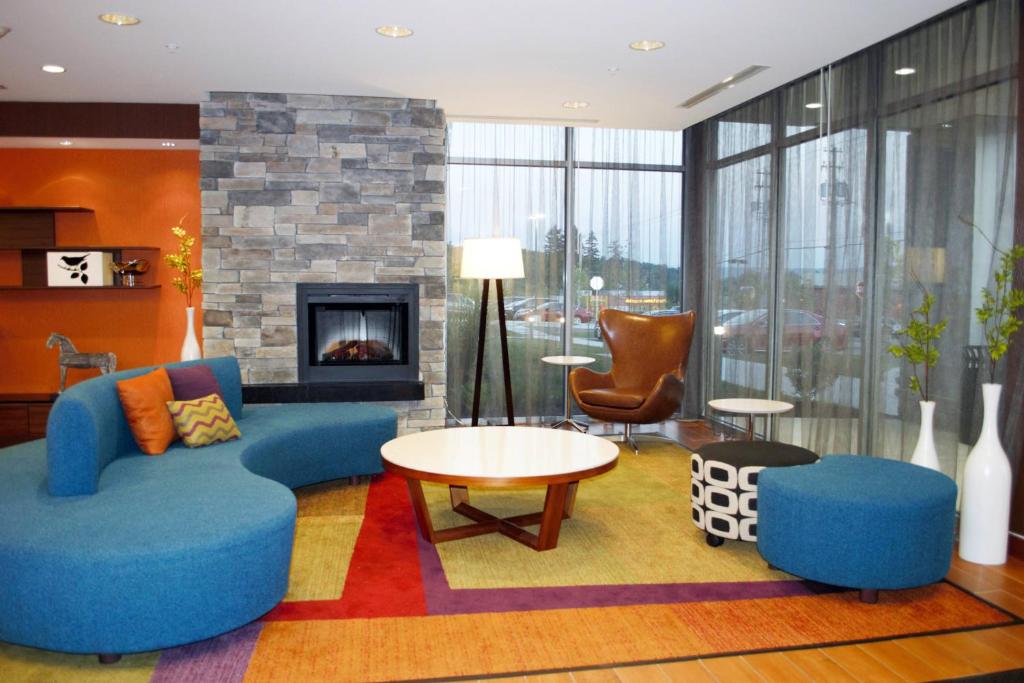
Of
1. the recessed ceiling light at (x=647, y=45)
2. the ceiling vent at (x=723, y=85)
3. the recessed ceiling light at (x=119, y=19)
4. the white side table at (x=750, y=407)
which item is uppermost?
the recessed ceiling light at (x=119, y=19)

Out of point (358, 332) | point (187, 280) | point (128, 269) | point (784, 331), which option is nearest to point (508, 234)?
point (358, 332)

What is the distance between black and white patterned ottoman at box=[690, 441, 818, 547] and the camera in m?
3.62

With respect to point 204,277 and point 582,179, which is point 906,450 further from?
point 204,277

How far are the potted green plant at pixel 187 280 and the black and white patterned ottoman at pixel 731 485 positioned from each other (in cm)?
360

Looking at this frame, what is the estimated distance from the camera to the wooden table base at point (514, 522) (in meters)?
3.65

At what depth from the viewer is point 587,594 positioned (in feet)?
10.5

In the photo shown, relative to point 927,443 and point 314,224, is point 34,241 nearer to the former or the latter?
point 314,224

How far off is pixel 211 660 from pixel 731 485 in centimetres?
224

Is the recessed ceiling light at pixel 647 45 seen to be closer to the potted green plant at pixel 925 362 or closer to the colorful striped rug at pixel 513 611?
the potted green plant at pixel 925 362

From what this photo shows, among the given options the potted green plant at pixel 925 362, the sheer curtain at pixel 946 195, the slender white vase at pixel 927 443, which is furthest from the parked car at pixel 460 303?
the slender white vase at pixel 927 443

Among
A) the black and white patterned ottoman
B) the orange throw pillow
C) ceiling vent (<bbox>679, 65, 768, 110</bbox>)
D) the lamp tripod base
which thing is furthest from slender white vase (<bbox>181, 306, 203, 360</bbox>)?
ceiling vent (<bbox>679, 65, 768, 110</bbox>)

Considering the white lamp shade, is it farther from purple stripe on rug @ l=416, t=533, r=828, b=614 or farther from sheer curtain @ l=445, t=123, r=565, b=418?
purple stripe on rug @ l=416, t=533, r=828, b=614

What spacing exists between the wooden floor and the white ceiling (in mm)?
2832

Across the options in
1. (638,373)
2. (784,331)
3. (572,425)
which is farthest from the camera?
(572,425)
